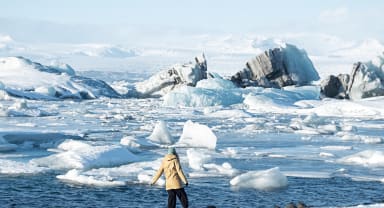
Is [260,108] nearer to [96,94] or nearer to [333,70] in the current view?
[96,94]

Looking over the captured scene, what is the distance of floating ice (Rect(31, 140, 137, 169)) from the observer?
56.5ft

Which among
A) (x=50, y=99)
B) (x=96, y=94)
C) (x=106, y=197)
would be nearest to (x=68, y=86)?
(x=96, y=94)

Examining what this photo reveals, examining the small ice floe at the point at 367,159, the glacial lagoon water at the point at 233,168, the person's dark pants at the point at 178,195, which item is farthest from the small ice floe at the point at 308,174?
the person's dark pants at the point at 178,195

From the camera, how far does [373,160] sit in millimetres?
18938

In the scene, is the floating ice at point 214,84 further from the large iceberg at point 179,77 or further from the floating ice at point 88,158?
the floating ice at point 88,158

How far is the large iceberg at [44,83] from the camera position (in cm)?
6344

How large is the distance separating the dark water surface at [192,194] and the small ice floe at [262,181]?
23cm

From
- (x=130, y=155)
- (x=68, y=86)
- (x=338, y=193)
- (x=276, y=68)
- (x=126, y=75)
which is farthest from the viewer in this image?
(x=126, y=75)

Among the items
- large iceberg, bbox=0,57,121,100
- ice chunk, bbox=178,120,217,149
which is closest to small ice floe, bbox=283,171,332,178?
ice chunk, bbox=178,120,217,149

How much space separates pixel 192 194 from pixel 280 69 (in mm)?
44141

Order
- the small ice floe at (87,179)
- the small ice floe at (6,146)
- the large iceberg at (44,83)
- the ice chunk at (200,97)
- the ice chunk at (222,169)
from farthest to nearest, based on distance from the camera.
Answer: the large iceberg at (44,83) → the ice chunk at (200,97) → the small ice floe at (6,146) → the ice chunk at (222,169) → the small ice floe at (87,179)

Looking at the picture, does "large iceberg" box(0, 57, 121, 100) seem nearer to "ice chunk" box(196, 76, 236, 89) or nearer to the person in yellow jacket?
"ice chunk" box(196, 76, 236, 89)

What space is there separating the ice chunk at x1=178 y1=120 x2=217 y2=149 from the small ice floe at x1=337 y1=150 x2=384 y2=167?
14.2 ft

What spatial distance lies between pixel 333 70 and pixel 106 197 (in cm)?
14452
